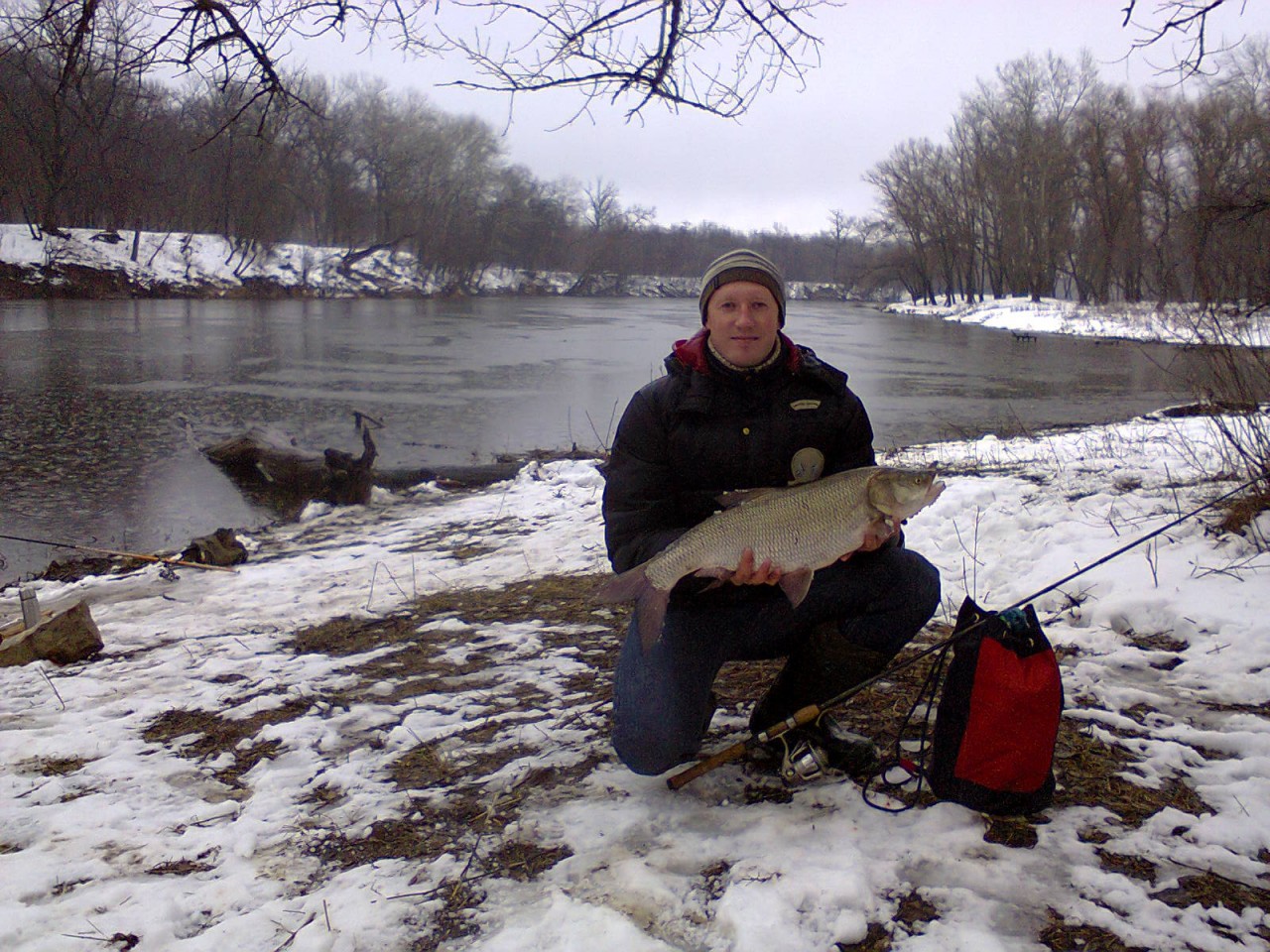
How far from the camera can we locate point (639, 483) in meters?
2.84

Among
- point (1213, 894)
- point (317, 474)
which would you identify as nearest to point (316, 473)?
point (317, 474)

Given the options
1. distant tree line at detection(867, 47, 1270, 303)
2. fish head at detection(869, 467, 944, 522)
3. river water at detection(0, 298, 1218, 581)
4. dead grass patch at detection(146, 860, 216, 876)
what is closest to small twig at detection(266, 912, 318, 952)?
dead grass patch at detection(146, 860, 216, 876)

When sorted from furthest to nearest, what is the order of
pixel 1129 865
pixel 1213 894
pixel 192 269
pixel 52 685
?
pixel 192 269
pixel 52 685
pixel 1129 865
pixel 1213 894

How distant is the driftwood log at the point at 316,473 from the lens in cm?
906

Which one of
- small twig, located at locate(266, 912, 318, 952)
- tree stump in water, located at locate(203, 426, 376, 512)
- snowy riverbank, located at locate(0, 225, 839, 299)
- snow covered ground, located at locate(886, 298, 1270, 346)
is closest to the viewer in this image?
small twig, located at locate(266, 912, 318, 952)

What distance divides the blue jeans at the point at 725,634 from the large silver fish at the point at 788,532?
16cm

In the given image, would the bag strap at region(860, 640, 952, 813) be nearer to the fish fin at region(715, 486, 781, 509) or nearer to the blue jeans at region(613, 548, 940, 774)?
the blue jeans at region(613, 548, 940, 774)

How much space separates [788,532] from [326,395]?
14.6 metres

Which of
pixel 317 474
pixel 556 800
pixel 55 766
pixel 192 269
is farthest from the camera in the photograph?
pixel 192 269

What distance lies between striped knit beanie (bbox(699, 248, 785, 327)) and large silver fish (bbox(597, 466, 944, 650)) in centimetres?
63

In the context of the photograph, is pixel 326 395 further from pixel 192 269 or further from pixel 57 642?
pixel 192 269

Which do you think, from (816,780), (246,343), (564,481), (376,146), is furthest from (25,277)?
(816,780)

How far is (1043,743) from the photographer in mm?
2324

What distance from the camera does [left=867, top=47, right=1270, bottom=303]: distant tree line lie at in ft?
123
